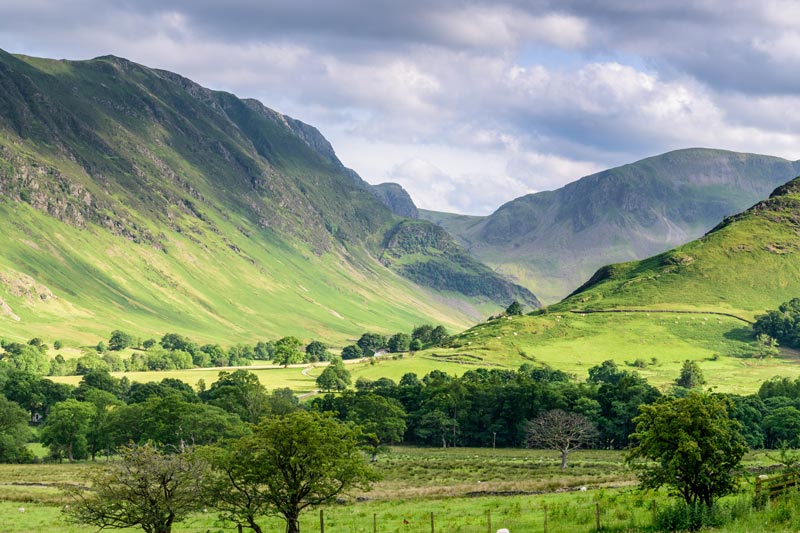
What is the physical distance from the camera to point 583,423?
14325 cm

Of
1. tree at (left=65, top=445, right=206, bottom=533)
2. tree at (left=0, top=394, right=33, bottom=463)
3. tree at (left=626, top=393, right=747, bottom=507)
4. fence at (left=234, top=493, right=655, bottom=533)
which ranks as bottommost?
tree at (left=0, top=394, right=33, bottom=463)

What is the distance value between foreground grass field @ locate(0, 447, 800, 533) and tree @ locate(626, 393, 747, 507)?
72.4 inches

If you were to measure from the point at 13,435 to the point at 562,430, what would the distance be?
101 metres

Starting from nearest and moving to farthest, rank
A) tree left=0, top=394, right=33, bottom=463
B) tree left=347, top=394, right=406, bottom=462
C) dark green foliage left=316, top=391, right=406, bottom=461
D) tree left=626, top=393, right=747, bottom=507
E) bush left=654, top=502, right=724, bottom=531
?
bush left=654, top=502, right=724, bottom=531 < tree left=626, top=393, right=747, bottom=507 < tree left=0, top=394, right=33, bottom=463 < dark green foliage left=316, top=391, right=406, bottom=461 < tree left=347, top=394, right=406, bottom=462

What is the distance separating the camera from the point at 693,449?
153 ft

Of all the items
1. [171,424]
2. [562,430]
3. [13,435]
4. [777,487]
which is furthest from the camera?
[13,435]

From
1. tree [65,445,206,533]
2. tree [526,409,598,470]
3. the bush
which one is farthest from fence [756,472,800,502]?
tree [526,409,598,470]

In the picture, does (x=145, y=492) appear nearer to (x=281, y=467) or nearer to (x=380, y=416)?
(x=281, y=467)

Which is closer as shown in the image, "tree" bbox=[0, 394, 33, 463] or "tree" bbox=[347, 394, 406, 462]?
"tree" bbox=[0, 394, 33, 463]

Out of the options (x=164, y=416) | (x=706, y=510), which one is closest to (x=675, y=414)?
(x=706, y=510)

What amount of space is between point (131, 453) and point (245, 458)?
25.8 ft

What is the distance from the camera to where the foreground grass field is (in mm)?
50281

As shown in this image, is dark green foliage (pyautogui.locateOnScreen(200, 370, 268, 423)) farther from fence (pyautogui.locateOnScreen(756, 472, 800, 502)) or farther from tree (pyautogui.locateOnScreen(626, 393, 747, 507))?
fence (pyautogui.locateOnScreen(756, 472, 800, 502))

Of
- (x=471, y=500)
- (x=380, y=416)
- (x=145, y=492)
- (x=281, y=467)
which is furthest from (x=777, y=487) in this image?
(x=380, y=416)
